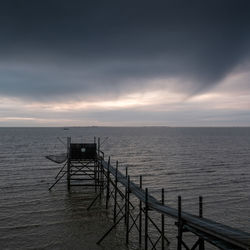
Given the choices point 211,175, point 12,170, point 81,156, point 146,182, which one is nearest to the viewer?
point 81,156

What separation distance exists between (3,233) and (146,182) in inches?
705

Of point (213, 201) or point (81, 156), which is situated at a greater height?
point (81, 156)

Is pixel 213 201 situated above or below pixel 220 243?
below

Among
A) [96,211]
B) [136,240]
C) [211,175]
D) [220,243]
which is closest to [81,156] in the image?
[96,211]

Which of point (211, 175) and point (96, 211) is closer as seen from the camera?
point (96, 211)

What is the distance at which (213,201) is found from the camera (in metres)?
22.0

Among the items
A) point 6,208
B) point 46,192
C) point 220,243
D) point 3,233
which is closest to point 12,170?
point 46,192

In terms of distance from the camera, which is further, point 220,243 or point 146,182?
point 146,182

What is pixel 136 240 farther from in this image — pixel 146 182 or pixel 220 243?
pixel 146 182

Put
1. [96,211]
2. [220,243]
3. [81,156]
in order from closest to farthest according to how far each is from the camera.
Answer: [220,243] → [96,211] → [81,156]

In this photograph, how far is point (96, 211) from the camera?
1955 centimetres

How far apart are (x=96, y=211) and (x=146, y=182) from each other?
38.1 ft

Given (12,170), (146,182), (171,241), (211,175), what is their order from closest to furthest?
(171,241) → (146,182) → (211,175) → (12,170)

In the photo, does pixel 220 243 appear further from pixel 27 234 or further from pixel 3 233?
pixel 3 233
